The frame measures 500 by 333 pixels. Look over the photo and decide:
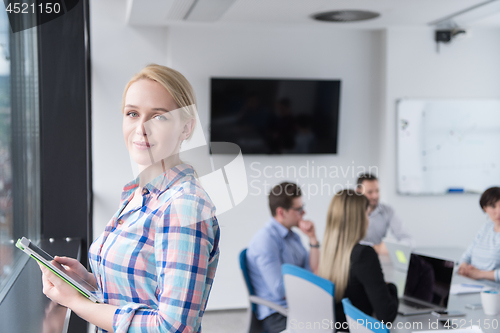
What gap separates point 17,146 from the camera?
5.53 ft

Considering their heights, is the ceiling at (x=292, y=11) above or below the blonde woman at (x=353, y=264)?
above

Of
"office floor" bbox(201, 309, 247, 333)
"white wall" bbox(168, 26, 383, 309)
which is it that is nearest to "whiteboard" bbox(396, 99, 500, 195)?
"white wall" bbox(168, 26, 383, 309)

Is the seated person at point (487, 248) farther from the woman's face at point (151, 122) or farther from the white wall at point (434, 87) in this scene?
the woman's face at point (151, 122)

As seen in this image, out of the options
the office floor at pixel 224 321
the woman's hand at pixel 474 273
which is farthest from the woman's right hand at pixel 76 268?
the office floor at pixel 224 321

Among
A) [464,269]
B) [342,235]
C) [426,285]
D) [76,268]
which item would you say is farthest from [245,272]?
[76,268]

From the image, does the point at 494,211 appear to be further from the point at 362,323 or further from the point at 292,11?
the point at 292,11

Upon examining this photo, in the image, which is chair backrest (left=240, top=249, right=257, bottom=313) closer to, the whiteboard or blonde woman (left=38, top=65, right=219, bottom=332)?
blonde woman (left=38, top=65, right=219, bottom=332)

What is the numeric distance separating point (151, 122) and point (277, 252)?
6.63ft

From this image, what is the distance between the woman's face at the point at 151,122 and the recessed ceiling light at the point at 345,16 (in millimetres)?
3235

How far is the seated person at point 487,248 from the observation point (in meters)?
2.94

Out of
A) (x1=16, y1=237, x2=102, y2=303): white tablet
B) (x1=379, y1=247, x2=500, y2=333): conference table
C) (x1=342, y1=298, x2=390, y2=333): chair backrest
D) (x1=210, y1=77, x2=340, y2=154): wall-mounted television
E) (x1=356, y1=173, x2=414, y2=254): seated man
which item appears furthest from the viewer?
(x1=210, y1=77, x2=340, y2=154): wall-mounted television

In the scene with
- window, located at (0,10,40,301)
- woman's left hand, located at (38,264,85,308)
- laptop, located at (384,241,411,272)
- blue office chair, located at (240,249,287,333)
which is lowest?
blue office chair, located at (240,249,287,333)

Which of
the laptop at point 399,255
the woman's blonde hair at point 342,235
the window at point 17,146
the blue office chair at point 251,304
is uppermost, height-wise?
the window at point 17,146

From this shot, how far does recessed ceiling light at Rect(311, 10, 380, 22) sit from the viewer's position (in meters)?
3.88
